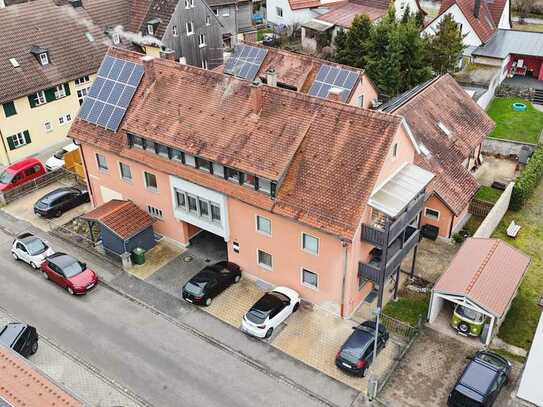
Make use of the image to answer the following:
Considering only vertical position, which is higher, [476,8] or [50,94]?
[476,8]

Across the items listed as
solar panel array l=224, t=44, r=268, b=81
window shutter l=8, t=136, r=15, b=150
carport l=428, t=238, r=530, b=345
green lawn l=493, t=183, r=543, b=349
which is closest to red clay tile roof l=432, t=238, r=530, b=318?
carport l=428, t=238, r=530, b=345

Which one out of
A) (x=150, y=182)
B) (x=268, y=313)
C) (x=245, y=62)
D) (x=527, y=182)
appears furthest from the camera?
(x=245, y=62)

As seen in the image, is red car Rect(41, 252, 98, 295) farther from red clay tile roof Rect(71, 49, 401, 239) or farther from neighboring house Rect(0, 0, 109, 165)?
neighboring house Rect(0, 0, 109, 165)

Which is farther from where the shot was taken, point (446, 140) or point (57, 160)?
point (57, 160)

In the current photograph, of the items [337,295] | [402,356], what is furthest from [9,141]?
[402,356]

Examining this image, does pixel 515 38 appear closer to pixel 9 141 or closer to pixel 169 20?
pixel 169 20

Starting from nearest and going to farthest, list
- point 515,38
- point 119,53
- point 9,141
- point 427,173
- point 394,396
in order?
point 394,396 → point 427,173 → point 119,53 → point 9,141 → point 515,38

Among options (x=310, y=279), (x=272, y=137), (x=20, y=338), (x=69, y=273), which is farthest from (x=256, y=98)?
(x=20, y=338)

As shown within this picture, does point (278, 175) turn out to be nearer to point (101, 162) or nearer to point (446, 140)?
point (101, 162)
